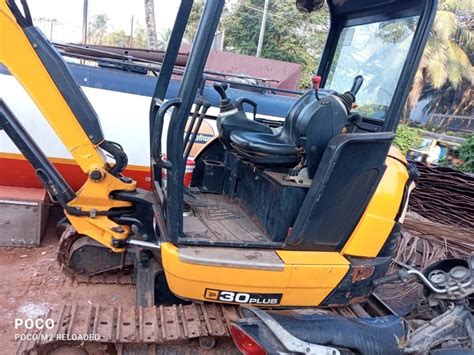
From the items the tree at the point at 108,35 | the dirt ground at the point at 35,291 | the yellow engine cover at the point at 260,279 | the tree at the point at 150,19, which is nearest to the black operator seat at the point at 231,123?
the yellow engine cover at the point at 260,279

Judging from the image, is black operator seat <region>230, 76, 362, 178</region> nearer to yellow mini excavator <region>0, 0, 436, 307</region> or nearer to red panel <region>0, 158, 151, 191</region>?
yellow mini excavator <region>0, 0, 436, 307</region>

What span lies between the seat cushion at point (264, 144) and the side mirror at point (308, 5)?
98 cm

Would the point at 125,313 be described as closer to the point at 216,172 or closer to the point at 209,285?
the point at 209,285

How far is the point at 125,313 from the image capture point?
2.62 meters

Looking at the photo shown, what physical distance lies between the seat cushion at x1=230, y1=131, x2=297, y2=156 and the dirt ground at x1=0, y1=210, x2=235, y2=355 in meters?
1.81

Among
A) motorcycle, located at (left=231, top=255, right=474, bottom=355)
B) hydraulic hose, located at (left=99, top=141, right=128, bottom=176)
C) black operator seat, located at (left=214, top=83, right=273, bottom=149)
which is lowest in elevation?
motorcycle, located at (left=231, top=255, right=474, bottom=355)

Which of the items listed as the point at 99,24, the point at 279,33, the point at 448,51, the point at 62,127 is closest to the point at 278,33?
the point at 279,33

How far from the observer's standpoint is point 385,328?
106 inches

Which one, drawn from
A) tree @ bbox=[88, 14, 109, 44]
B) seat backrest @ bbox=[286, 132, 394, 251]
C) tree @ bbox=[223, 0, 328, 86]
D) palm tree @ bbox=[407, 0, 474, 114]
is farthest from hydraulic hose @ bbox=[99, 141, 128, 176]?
tree @ bbox=[88, 14, 109, 44]

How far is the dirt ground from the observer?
3.74m

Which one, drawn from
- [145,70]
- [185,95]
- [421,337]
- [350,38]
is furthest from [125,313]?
[145,70]

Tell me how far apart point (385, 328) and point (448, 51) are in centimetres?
2063

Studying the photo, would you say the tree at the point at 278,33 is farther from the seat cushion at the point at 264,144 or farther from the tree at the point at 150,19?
the seat cushion at the point at 264,144

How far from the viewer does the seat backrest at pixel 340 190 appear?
272 centimetres
